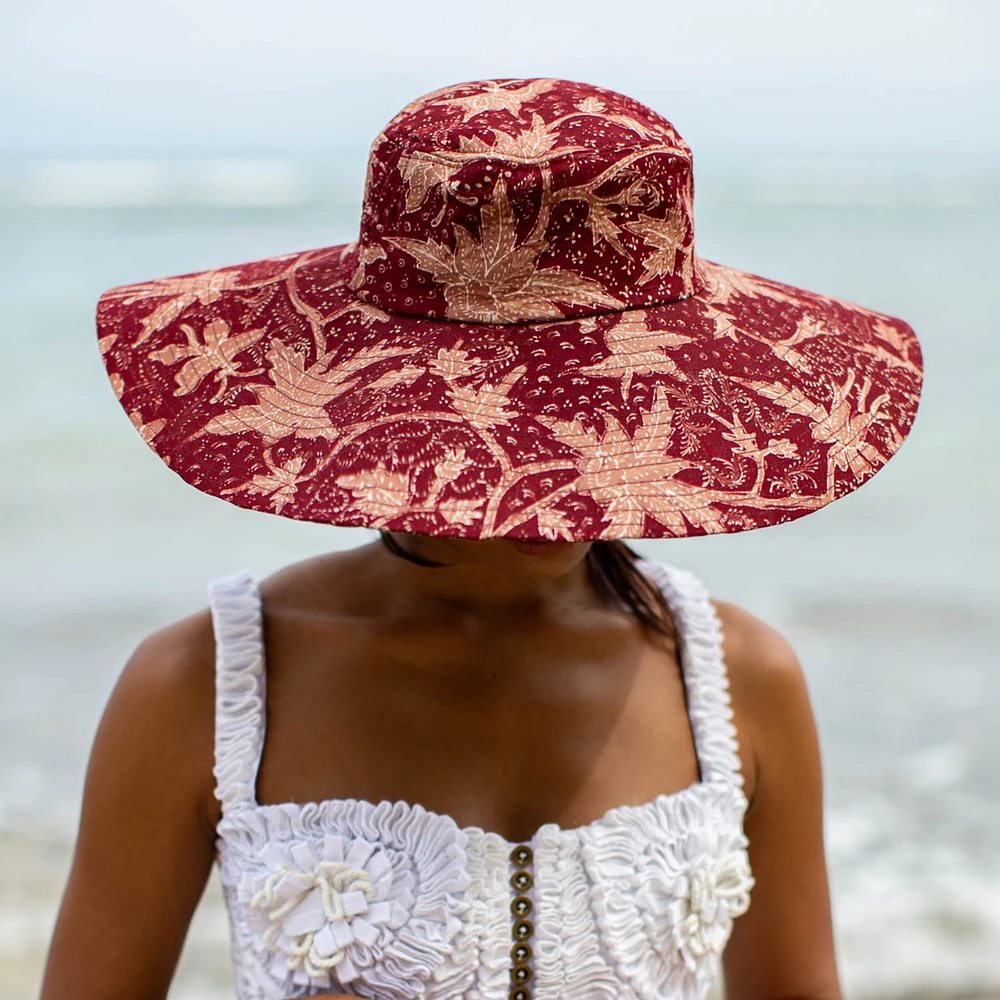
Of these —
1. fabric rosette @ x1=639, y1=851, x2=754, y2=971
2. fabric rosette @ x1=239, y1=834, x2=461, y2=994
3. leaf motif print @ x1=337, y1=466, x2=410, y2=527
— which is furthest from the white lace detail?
leaf motif print @ x1=337, y1=466, x2=410, y2=527

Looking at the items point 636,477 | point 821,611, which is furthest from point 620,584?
point 821,611

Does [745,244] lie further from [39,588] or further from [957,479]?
[39,588]

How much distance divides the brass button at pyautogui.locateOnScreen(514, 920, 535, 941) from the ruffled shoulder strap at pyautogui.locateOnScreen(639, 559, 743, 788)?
227mm

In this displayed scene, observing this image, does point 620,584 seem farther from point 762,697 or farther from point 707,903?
point 707,903

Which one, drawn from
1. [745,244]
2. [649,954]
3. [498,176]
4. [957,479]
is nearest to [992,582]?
[957,479]

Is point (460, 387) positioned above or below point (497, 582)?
above

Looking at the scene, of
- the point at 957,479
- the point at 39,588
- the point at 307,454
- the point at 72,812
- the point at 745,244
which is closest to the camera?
the point at 307,454

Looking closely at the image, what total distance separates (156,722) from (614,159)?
642mm

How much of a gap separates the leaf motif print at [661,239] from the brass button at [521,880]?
542 mm

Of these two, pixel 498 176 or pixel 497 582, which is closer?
pixel 498 176

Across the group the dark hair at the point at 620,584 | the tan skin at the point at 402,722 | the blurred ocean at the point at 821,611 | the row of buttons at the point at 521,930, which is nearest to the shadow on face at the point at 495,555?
the tan skin at the point at 402,722

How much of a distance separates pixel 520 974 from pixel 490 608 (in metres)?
0.34

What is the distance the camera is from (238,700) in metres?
1.13

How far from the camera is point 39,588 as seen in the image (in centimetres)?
514
